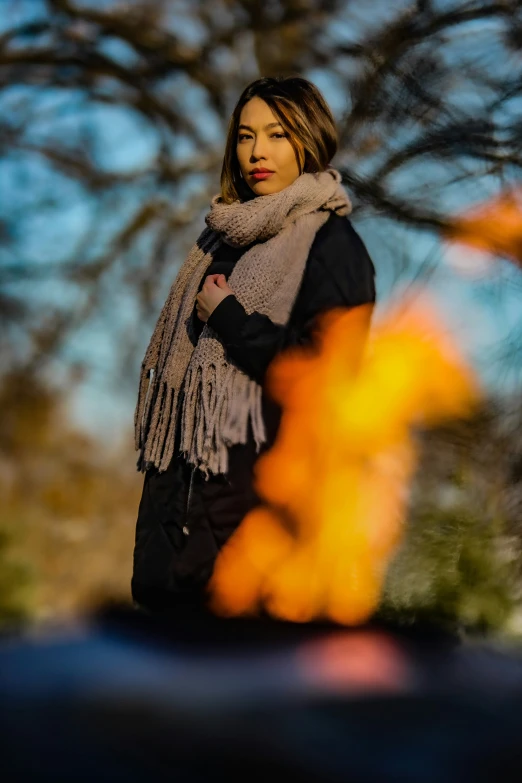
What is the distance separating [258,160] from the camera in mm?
1555

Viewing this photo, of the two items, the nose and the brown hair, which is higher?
the brown hair

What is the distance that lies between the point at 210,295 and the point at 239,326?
0.08 m

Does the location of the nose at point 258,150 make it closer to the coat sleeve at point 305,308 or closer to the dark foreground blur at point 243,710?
the coat sleeve at point 305,308

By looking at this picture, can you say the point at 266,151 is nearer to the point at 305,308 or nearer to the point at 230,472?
the point at 305,308

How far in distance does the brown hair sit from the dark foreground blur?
A: 879 millimetres

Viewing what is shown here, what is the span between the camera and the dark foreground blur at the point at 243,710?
2.59 ft

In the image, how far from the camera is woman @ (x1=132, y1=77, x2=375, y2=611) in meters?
A: 1.39

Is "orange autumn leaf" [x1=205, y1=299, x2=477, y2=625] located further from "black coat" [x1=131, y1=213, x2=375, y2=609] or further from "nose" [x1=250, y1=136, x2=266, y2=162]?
"nose" [x1=250, y1=136, x2=266, y2=162]

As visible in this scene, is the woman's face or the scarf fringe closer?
the scarf fringe

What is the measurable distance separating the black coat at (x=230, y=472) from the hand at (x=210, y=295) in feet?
0.06

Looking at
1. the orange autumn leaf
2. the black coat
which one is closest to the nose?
the black coat

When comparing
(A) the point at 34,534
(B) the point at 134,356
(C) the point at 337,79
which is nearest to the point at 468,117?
(C) the point at 337,79

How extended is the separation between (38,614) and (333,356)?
7.85ft

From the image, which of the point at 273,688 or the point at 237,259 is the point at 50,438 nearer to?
the point at 237,259
